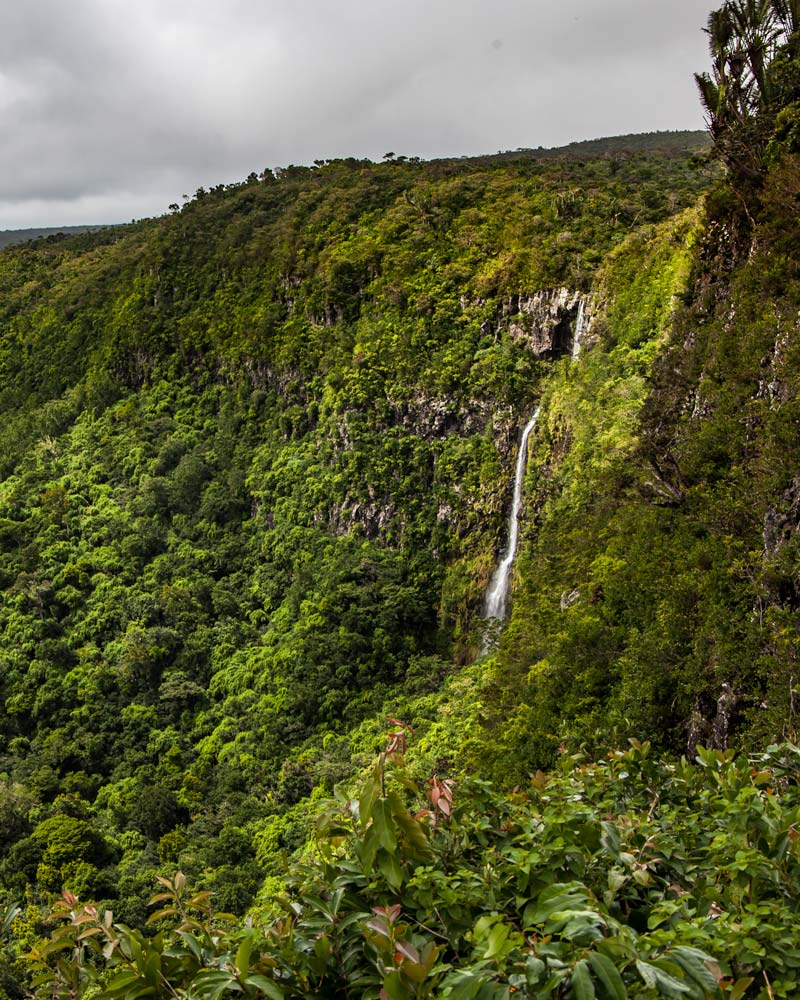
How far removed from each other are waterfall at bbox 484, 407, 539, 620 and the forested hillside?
66 centimetres

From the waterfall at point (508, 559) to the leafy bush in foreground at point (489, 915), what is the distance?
20.9 metres

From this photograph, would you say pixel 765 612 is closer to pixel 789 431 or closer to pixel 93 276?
pixel 789 431

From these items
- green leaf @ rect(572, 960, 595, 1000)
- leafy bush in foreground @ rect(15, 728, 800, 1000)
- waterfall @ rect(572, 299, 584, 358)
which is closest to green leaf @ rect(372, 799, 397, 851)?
leafy bush in foreground @ rect(15, 728, 800, 1000)

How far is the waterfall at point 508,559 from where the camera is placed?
24.0 m

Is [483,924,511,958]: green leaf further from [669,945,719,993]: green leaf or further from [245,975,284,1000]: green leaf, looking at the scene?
[245,975,284,1000]: green leaf

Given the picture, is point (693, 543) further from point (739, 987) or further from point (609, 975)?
point (609, 975)

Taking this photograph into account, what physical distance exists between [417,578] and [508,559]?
176 inches

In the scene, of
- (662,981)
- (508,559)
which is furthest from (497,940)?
(508,559)

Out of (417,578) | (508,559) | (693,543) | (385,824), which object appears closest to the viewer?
(385,824)

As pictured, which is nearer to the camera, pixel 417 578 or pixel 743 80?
pixel 743 80

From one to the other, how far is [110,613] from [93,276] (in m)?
27.9

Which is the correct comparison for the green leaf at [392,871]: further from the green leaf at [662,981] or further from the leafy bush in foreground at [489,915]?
the green leaf at [662,981]

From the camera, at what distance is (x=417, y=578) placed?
90.1 ft

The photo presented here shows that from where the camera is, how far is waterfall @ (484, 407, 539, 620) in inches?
943
